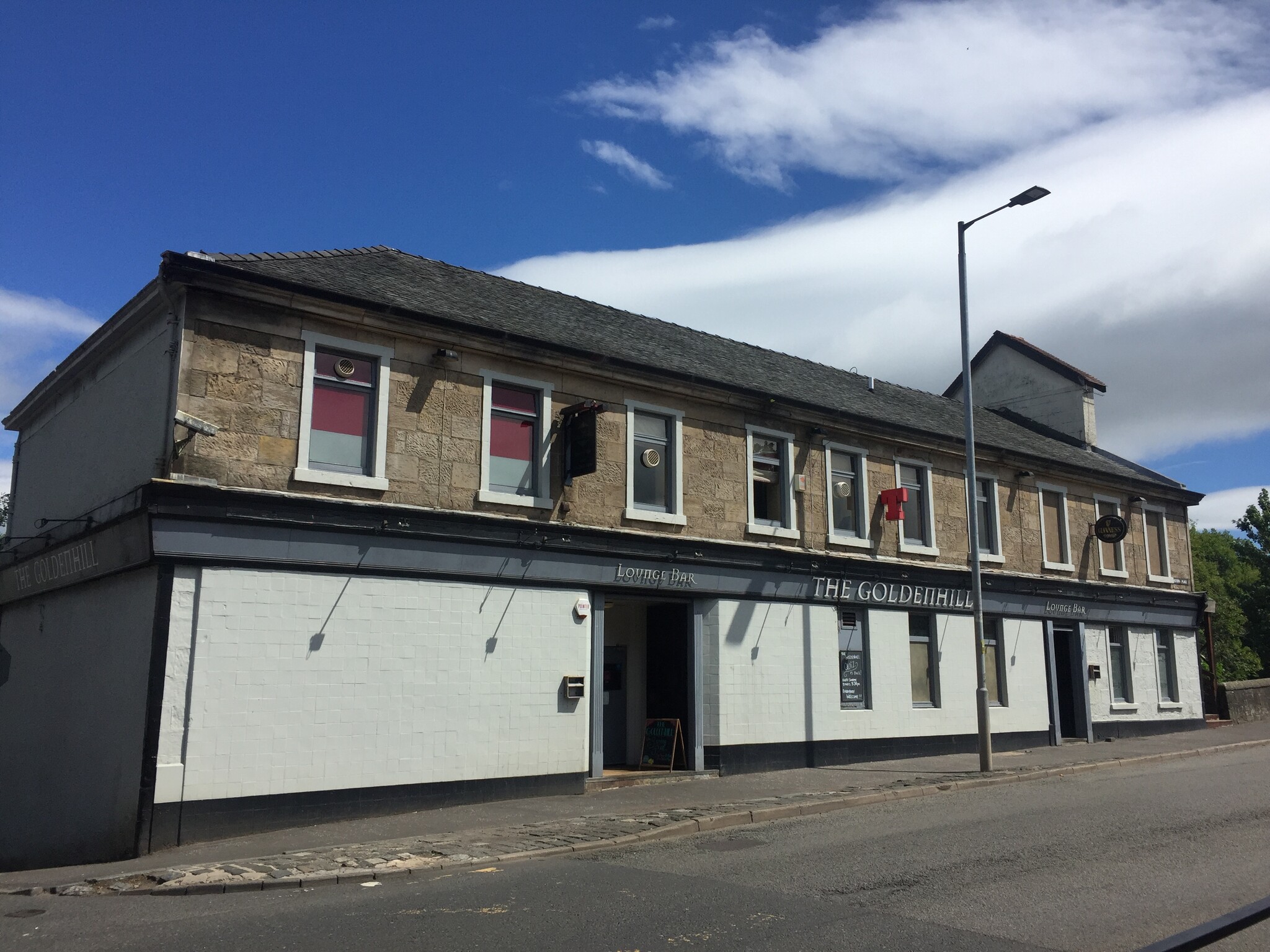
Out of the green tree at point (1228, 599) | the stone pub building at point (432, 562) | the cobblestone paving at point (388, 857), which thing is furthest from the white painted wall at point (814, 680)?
the green tree at point (1228, 599)

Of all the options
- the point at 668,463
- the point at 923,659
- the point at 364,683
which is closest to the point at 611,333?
the point at 668,463

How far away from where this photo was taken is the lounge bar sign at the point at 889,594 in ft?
63.3

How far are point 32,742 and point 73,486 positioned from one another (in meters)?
3.90

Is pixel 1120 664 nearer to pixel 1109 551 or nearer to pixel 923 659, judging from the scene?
pixel 1109 551

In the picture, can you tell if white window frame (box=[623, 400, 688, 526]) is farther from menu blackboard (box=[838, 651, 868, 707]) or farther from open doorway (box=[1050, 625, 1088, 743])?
open doorway (box=[1050, 625, 1088, 743])

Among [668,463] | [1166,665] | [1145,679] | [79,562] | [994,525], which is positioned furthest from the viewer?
[1166,665]

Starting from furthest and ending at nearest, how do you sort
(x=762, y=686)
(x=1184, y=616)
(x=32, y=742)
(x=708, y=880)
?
(x=1184, y=616) → (x=762, y=686) → (x=32, y=742) → (x=708, y=880)

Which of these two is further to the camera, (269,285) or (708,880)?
(269,285)

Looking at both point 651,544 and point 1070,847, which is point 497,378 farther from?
point 1070,847

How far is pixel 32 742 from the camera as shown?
49.2 feet

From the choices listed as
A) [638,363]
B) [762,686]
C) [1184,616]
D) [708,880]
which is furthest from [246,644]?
[1184,616]

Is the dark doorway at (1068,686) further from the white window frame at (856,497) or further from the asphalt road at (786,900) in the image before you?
the asphalt road at (786,900)

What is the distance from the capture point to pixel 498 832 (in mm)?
11750

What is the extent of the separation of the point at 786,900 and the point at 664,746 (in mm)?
9236
